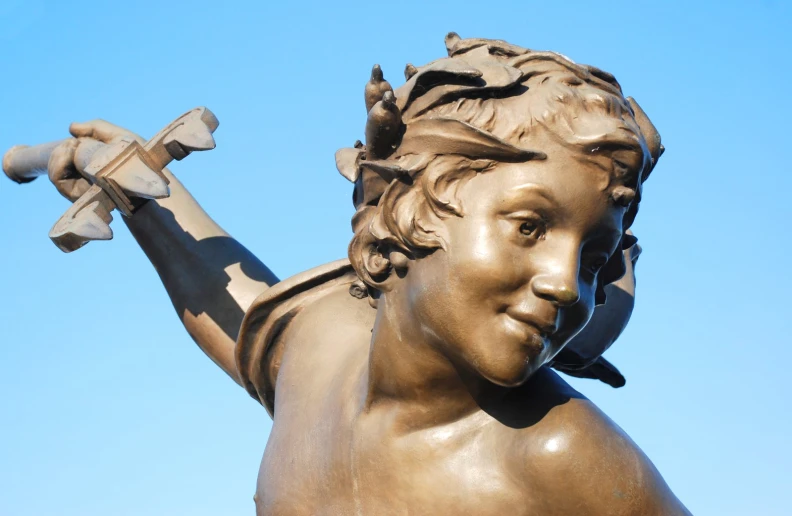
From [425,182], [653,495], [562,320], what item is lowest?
[653,495]

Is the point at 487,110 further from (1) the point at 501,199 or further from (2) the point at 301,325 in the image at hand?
(2) the point at 301,325

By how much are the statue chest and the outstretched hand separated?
1664 mm

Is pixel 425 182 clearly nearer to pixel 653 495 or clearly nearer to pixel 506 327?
pixel 506 327

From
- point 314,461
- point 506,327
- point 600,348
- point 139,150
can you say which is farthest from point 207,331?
point 506,327

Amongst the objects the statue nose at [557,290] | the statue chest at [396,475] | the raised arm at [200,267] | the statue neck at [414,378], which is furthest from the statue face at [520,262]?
the raised arm at [200,267]

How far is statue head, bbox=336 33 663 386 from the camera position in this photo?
3076 millimetres

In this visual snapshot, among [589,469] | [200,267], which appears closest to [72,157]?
[200,267]

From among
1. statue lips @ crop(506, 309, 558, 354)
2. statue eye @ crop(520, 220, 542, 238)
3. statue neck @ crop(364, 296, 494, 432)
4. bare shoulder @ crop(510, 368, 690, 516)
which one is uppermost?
statue eye @ crop(520, 220, 542, 238)

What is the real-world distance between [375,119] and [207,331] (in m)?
1.48

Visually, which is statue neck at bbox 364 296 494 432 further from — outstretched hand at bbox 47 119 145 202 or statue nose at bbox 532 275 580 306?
outstretched hand at bbox 47 119 145 202

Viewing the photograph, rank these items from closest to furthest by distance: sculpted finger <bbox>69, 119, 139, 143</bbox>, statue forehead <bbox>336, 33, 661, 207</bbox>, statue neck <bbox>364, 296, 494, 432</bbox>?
1. statue forehead <bbox>336, 33, 661, 207</bbox>
2. statue neck <bbox>364, 296, 494, 432</bbox>
3. sculpted finger <bbox>69, 119, 139, 143</bbox>

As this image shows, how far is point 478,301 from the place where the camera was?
3.09m

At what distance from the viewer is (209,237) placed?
15.3 feet

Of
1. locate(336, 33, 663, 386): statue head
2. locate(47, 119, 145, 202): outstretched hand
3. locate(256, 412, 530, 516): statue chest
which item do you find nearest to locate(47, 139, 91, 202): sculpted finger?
locate(47, 119, 145, 202): outstretched hand
